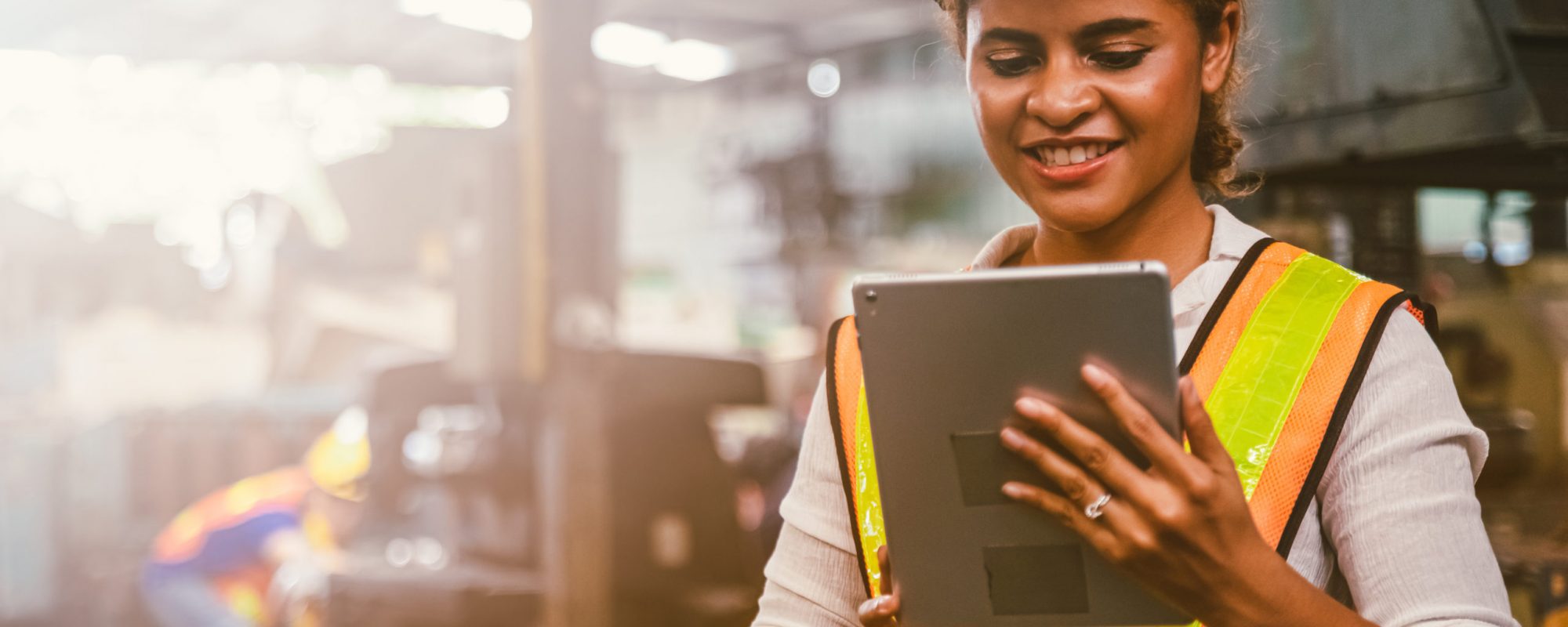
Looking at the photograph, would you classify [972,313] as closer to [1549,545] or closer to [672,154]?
[1549,545]

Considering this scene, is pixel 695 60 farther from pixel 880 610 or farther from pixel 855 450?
pixel 880 610

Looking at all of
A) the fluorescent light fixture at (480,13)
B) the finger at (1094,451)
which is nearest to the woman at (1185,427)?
the finger at (1094,451)

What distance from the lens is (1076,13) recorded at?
862 millimetres

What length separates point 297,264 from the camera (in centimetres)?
572

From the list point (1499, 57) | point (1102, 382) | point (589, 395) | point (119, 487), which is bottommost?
point (119, 487)

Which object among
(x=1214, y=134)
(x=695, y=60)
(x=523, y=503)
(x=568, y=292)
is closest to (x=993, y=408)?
(x=1214, y=134)

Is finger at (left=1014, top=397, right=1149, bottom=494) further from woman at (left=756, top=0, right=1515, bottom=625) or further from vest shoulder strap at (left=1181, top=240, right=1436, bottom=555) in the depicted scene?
vest shoulder strap at (left=1181, top=240, right=1436, bottom=555)

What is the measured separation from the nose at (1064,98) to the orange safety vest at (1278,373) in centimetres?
16

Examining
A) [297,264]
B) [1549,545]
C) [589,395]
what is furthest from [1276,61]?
[297,264]

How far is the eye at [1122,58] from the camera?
0.87 metres

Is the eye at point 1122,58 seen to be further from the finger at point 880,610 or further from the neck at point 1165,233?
the finger at point 880,610

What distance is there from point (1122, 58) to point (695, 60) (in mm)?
7993

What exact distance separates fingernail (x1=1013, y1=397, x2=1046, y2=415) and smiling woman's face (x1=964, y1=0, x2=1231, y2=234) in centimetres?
23

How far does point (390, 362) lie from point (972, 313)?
508 centimetres
